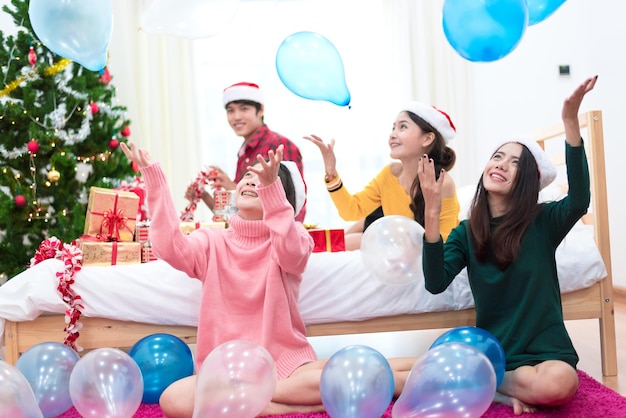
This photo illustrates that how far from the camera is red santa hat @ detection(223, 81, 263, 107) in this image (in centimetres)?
312

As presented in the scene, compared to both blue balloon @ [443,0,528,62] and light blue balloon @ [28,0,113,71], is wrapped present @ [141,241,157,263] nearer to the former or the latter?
light blue balloon @ [28,0,113,71]

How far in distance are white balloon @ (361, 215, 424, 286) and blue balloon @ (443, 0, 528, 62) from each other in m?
0.56

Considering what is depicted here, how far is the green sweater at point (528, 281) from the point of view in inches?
71.8

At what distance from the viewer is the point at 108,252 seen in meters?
2.30

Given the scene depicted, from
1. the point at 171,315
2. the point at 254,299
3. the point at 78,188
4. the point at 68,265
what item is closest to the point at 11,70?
the point at 78,188

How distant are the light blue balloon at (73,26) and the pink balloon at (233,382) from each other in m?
1.25

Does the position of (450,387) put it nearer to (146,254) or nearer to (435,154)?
(435,154)

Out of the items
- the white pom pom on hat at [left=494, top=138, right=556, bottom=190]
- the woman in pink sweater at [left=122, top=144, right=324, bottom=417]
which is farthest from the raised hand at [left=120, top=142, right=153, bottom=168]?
the white pom pom on hat at [left=494, top=138, right=556, bottom=190]

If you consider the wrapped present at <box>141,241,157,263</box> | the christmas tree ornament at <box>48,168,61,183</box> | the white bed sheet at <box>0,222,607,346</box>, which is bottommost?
the white bed sheet at <box>0,222,607,346</box>

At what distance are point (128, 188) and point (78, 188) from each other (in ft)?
2.25

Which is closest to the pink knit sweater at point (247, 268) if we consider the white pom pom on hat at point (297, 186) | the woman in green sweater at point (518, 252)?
the white pom pom on hat at point (297, 186)

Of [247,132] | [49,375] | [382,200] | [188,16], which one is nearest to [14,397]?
[49,375]

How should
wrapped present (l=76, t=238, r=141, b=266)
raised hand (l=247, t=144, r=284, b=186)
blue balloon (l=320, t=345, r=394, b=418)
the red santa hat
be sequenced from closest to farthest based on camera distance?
blue balloon (l=320, t=345, r=394, b=418) → raised hand (l=247, t=144, r=284, b=186) → wrapped present (l=76, t=238, r=141, b=266) → the red santa hat

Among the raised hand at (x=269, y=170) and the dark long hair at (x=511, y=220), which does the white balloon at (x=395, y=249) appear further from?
the raised hand at (x=269, y=170)
